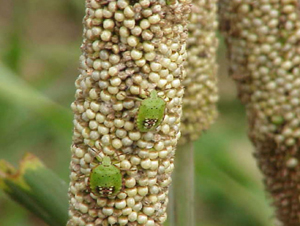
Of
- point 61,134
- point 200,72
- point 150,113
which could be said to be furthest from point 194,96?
point 61,134

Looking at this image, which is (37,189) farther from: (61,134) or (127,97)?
(61,134)

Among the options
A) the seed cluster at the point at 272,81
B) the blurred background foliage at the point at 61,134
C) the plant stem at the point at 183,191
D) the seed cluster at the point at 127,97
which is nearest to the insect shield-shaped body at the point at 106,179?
the seed cluster at the point at 127,97

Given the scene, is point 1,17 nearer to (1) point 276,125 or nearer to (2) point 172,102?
(1) point 276,125

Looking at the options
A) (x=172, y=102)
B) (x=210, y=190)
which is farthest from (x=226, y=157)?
(x=172, y=102)

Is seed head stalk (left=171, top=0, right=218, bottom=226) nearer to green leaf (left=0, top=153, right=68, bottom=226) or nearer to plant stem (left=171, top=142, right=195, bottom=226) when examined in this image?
plant stem (left=171, top=142, right=195, bottom=226)

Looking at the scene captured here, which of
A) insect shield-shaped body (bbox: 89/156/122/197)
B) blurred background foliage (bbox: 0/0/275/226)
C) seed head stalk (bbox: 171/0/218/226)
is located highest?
blurred background foliage (bbox: 0/0/275/226)

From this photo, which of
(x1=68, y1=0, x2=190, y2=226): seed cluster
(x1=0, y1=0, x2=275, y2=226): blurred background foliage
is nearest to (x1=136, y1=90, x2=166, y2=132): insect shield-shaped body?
(x1=68, y1=0, x2=190, y2=226): seed cluster
